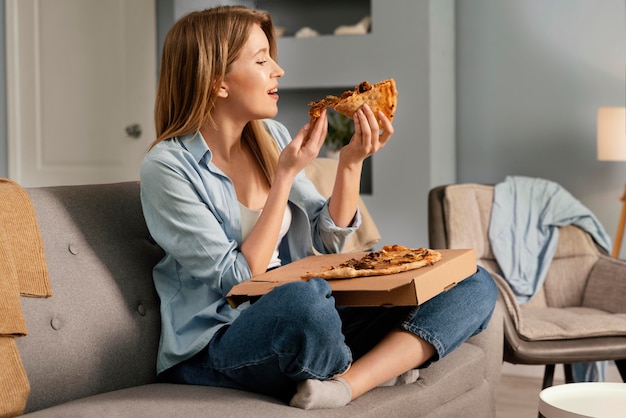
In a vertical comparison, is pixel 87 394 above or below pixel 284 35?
below

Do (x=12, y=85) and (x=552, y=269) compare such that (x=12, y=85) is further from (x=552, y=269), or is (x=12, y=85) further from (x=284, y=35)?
(x=552, y=269)

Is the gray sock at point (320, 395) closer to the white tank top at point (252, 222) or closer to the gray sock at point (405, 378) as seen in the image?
the gray sock at point (405, 378)

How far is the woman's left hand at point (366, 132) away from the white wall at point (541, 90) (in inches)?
91.3

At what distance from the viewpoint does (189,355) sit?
1.87 m

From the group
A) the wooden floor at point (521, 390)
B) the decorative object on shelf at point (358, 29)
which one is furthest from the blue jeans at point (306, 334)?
the decorative object on shelf at point (358, 29)

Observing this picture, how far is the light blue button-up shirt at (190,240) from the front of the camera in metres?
1.88

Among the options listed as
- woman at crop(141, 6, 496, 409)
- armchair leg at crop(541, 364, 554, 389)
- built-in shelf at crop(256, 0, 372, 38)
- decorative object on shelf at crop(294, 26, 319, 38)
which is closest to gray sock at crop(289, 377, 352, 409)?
woman at crop(141, 6, 496, 409)

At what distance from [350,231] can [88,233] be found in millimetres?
621

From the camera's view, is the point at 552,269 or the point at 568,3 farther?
the point at 568,3

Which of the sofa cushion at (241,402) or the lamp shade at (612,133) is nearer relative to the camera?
the sofa cushion at (241,402)

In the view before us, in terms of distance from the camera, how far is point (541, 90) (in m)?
4.27

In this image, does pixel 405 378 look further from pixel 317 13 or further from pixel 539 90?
pixel 317 13

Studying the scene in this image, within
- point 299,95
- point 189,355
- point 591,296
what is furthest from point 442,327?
point 299,95

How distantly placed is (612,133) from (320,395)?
2449mm
